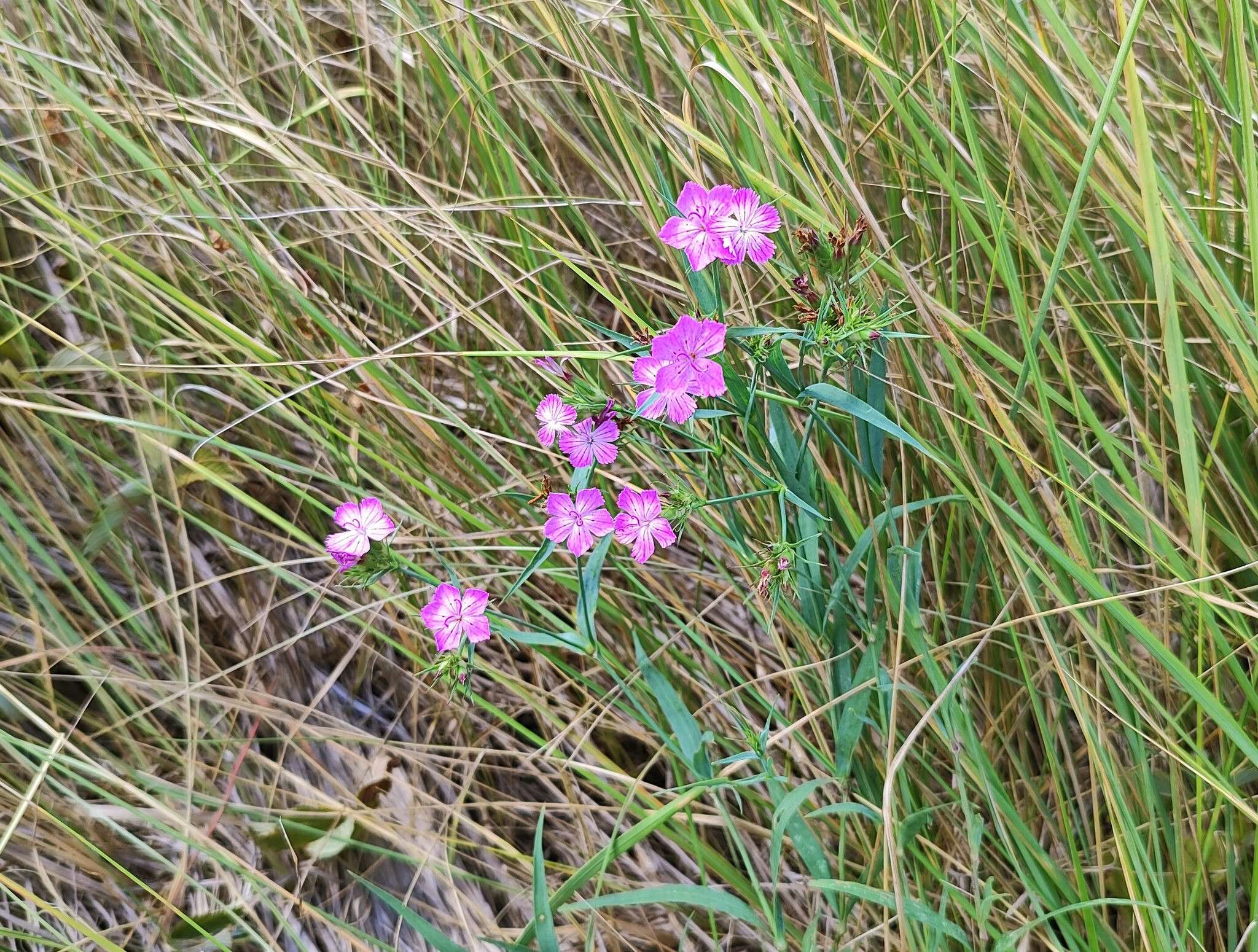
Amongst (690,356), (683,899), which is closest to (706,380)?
(690,356)

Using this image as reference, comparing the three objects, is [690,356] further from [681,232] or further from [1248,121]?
[1248,121]

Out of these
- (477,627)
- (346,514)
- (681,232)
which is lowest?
(477,627)

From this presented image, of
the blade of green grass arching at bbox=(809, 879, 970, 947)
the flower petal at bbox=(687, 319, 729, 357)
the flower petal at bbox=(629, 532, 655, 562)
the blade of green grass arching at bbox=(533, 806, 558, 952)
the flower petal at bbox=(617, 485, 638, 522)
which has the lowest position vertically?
the blade of green grass arching at bbox=(809, 879, 970, 947)

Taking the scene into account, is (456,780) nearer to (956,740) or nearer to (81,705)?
(81,705)

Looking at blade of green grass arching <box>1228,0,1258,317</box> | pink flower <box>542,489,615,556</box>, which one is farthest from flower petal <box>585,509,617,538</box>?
blade of green grass arching <box>1228,0,1258,317</box>

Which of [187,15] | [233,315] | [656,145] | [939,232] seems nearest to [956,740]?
[939,232]

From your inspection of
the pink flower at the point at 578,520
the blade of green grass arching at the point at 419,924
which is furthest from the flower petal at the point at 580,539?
the blade of green grass arching at the point at 419,924

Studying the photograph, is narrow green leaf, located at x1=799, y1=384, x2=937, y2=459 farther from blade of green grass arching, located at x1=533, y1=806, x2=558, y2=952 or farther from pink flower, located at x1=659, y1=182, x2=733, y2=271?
blade of green grass arching, located at x1=533, y1=806, x2=558, y2=952
